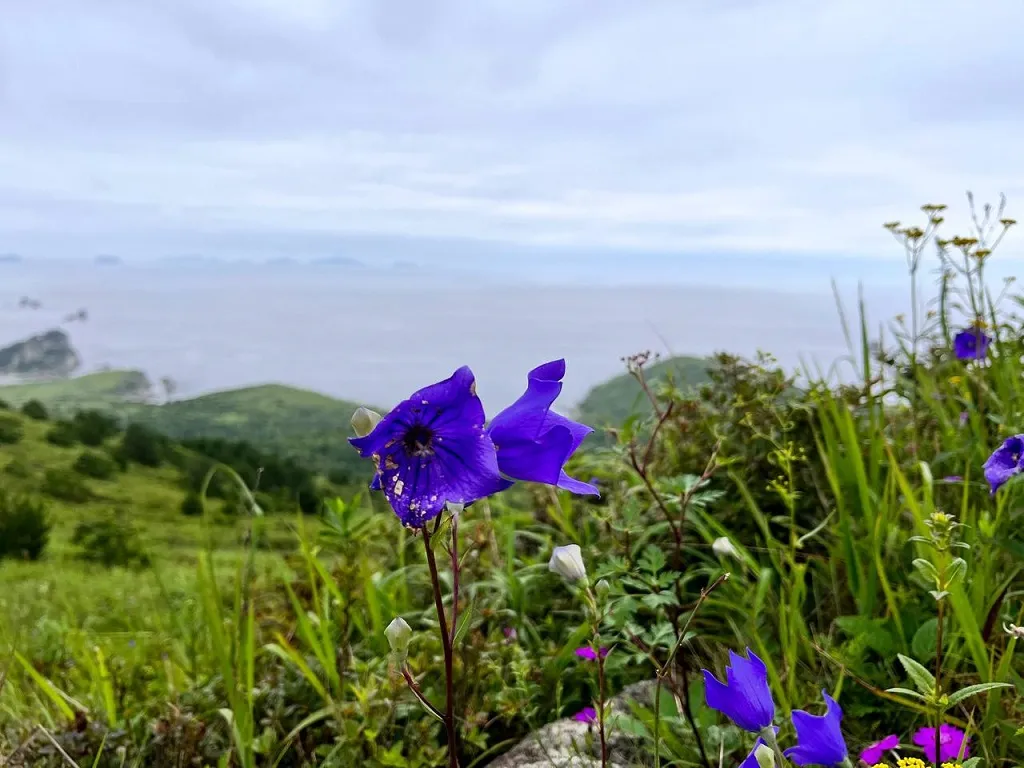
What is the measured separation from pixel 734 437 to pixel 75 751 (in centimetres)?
219

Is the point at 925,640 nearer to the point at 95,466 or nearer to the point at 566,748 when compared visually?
the point at 566,748

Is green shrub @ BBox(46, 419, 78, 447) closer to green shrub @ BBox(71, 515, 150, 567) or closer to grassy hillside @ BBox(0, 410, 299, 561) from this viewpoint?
grassy hillside @ BBox(0, 410, 299, 561)

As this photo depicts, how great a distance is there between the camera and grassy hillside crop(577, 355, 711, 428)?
287 cm

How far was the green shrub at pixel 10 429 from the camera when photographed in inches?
787

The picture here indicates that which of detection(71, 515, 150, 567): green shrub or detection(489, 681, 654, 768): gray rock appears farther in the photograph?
detection(71, 515, 150, 567): green shrub

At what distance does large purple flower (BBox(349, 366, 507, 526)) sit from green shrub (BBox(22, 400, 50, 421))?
26.5 meters

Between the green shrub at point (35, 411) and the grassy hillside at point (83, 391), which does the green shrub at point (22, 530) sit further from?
the grassy hillside at point (83, 391)

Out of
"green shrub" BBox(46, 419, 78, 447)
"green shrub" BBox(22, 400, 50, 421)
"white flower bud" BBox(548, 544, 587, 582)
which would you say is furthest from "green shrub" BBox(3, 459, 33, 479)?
"white flower bud" BBox(548, 544, 587, 582)

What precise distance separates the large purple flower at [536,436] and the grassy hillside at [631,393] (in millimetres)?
1330

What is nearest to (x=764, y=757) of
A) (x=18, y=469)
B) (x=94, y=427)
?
(x=18, y=469)

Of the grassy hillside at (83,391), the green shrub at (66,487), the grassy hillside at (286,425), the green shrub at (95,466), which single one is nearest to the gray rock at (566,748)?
the grassy hillside at (286,425)

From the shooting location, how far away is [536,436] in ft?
3.52

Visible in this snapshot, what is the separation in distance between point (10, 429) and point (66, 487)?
575 cm

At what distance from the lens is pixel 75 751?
6.47 ft
